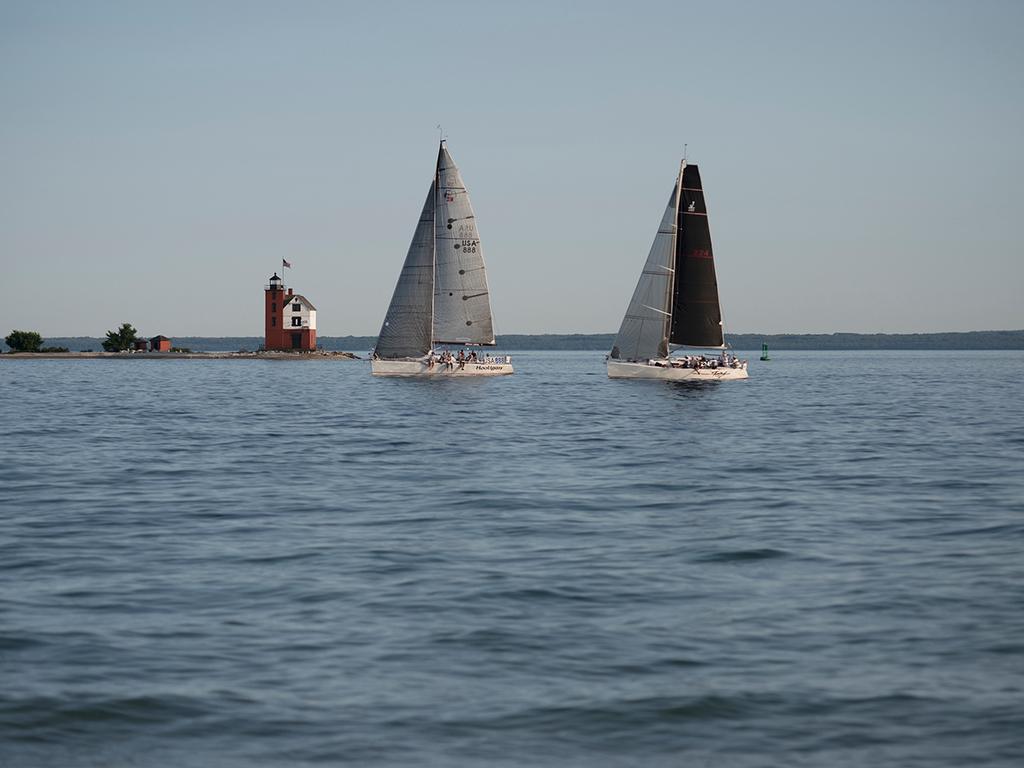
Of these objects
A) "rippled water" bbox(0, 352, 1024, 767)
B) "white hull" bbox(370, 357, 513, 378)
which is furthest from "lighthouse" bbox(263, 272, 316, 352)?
"rippled water" bbox(0, 352, 1024, 767)

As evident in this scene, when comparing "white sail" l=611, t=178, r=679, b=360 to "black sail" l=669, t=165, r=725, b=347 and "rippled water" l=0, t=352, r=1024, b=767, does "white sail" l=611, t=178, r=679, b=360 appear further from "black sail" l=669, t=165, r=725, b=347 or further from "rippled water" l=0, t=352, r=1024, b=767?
"rippled water" l=0, t=352, r=1024, b=767

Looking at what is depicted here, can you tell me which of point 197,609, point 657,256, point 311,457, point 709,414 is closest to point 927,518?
point 197,609

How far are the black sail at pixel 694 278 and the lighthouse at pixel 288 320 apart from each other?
344ft

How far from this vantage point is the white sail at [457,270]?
3401 inches

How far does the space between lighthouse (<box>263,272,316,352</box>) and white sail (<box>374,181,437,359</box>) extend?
94048 mm

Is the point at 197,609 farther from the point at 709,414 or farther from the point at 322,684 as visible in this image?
the point at 709,414

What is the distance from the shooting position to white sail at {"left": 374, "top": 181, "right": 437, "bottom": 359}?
87.5 m

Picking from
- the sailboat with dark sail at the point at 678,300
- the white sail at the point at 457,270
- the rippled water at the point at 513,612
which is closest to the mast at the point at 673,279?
the sailboat with dark sail at the point at 678,300

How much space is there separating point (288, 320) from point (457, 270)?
104 m

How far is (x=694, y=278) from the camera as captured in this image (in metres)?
86.4

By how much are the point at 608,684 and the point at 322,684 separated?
266 centimetres

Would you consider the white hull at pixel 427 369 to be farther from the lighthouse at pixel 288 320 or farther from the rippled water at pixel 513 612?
the lighthouse at pixel 288 320

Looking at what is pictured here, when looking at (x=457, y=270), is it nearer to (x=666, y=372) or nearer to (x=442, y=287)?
(x=442, y=287)

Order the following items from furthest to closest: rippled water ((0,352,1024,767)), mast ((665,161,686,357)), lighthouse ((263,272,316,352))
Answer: lighthouse ((263,272,316,352))
mast ((665,161,686,357))
rippled water ((0,352,1024,767))
